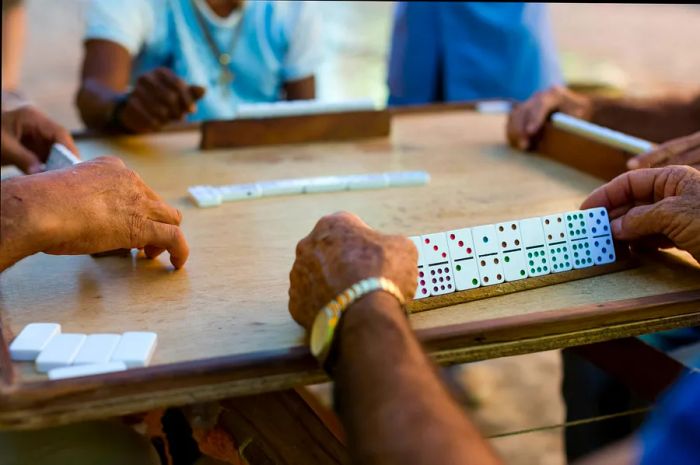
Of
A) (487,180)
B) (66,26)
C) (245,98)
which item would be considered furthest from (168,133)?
(66,26)

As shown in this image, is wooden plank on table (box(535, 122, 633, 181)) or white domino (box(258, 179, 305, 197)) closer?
white domino (box(258, 179, 305, 197))

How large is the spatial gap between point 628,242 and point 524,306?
22 centimetres

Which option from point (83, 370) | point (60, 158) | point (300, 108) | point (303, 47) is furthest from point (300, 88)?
point (83, 370)

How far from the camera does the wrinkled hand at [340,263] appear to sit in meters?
0.79

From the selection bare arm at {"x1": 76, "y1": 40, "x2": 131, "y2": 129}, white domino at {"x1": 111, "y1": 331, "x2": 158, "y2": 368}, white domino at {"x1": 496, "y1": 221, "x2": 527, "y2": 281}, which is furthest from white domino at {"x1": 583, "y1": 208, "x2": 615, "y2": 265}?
bare arm at {"x1": 76, "y1": 40, "x2": 131, "y2": 129}

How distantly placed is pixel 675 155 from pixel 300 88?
111 centimetres

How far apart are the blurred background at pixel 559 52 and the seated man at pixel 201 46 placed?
5.0 inches

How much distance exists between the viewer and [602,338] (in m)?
0.88

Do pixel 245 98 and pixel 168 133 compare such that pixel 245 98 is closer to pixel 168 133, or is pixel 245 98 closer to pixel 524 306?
pixel 168 133

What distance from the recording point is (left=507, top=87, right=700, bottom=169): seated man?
158 centimetres

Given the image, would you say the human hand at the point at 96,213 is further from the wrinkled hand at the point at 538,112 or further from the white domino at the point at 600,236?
the wrinkled hand at the point at 538,112

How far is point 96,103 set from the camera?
1.70 metres

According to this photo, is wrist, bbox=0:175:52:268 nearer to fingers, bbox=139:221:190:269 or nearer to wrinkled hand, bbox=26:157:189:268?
wrinkled hand, bbox=26:157:189:268

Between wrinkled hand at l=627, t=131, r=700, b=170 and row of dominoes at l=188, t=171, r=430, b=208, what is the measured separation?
37 centimetres
